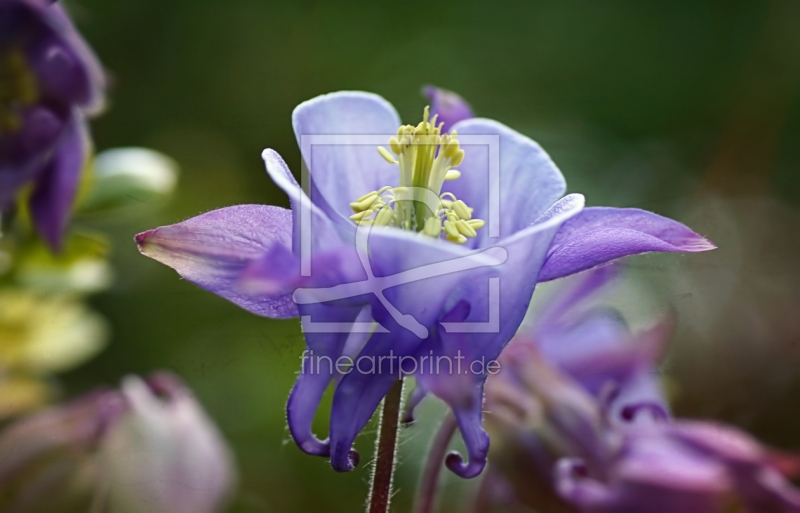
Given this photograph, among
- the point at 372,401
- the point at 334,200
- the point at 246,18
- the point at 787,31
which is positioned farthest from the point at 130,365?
the point at 787,31

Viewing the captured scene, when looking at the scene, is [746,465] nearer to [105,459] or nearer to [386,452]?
[386,452]

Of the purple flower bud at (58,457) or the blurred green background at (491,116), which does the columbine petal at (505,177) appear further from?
the purple flower bud at (58,457)

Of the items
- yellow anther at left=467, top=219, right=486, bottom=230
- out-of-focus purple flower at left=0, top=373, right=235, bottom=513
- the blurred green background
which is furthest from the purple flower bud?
yellow anther at left=467, top=219, right=486, bottom=230

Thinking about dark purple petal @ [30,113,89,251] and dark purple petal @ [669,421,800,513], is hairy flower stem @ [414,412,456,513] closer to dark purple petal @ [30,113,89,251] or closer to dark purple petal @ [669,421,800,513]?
dark purple petal @ [669,421,800,513]

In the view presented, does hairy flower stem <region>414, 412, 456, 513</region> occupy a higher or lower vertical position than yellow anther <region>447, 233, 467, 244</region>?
lower

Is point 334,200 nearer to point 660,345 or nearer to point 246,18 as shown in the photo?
→ point 660,345
